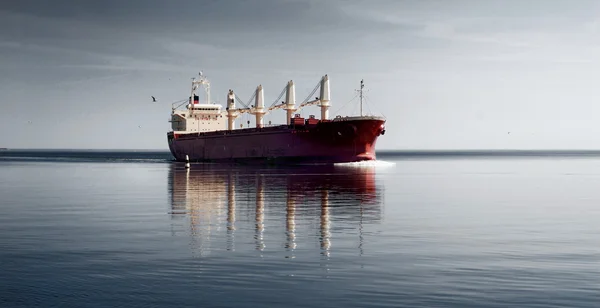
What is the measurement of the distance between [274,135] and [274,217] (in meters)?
73.8

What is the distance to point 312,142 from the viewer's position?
3804 inches

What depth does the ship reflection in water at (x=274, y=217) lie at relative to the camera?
2075 cm

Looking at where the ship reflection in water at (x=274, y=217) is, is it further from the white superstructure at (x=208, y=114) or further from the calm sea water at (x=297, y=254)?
the white superstructure at (x=208, y=114)

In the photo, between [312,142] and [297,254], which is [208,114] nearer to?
[312,142]

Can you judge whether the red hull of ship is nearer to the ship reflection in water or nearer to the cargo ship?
the cargo ship

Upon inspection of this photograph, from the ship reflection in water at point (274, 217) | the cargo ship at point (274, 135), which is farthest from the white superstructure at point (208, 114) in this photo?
the ship reflection in water at point (274, 217)

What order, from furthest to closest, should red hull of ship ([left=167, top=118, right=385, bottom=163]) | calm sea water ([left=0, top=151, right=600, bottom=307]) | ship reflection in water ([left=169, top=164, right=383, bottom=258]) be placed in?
red hull of ship ([left=167, top=118, right=385, bottom=163])
ship reflection in water ([left=169, top=164, right=383, bottom=258])
calm sea water ([left=0, top=151, right=600, bottom=307])

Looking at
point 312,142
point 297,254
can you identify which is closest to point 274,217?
point 297,254

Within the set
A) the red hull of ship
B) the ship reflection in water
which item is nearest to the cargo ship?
the red hull of ship

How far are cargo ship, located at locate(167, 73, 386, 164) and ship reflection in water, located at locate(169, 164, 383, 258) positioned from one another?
159 feet

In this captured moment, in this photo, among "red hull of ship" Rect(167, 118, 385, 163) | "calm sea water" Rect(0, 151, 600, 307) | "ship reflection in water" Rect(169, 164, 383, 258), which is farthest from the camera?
"red hull of ship" Rect(167, 118, 385, 163)

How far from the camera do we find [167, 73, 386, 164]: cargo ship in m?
95.1

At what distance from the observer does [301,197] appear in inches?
1558

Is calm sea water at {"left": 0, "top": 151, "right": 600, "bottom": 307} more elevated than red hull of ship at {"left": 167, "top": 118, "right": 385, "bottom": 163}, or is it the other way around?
red hull of ship at {"left": 167, "top": 118, "right": 385, "bottom": 163}
